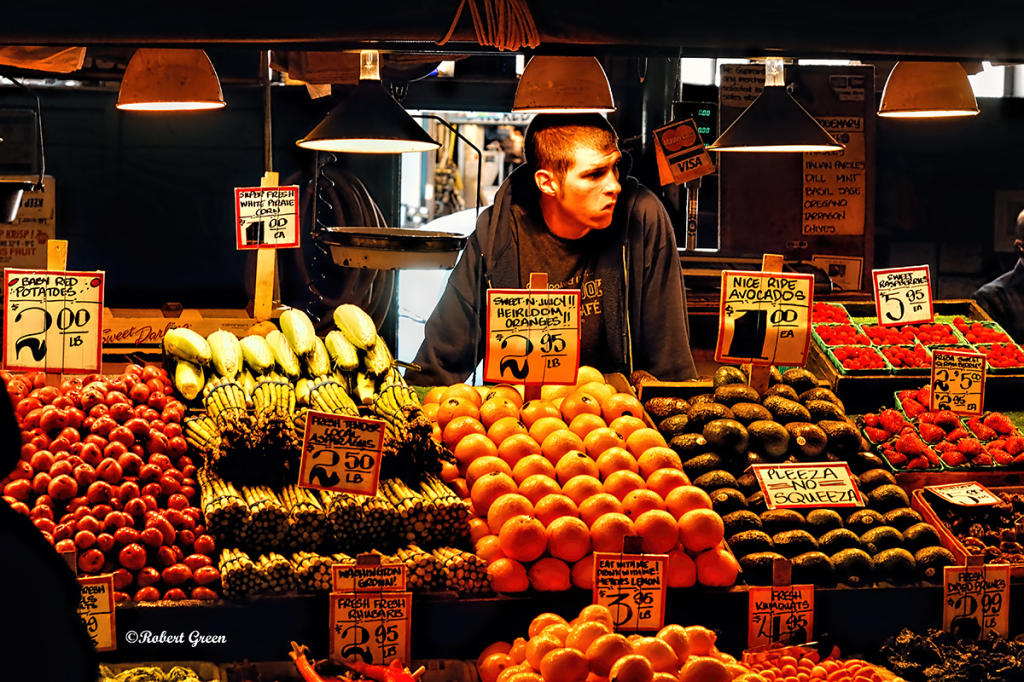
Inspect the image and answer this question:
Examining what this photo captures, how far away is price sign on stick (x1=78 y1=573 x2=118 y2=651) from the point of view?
2324 millimetres

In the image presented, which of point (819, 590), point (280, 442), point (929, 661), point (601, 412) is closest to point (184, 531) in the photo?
point (280, 442)

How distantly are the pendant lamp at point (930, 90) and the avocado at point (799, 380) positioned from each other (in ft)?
4.29

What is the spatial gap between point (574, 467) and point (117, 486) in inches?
46.3

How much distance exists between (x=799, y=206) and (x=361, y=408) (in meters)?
5.10

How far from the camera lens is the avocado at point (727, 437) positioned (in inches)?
120

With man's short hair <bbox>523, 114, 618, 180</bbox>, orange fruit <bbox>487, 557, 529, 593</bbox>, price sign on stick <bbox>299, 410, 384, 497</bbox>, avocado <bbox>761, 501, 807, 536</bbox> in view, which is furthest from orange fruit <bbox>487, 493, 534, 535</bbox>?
man's short hair <bbox>523, 114, 618, 180</bbox>

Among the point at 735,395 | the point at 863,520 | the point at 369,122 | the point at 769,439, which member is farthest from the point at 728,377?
the point at 369,122

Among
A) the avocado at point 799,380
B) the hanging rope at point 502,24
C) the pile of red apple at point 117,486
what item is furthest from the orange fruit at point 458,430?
the hanging rope at point 502,24

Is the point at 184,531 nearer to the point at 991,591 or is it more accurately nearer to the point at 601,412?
the point at 601,412

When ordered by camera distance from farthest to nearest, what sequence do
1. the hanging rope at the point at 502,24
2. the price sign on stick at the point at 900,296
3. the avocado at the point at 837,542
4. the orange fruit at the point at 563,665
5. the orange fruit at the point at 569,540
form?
1. the price sign on stick at the point at 900,296
2. the avocado at the point at 837,542
3. the orange fruit at the point at 569,540
4. the orange fruit at the point at 563,665
5. the hanging rope at the point at 502,24

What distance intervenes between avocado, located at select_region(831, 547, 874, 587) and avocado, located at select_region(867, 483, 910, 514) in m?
0.31

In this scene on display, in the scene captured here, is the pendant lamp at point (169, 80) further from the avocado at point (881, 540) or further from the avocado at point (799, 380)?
the avocado at point (881, 540)

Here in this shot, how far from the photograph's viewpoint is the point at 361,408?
2.98 metres

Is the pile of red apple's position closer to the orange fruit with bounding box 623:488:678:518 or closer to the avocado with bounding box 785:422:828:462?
the orange fruit with bounding box 623:488:678:518
